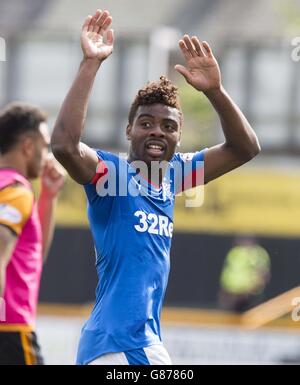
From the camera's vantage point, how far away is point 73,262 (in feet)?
61.7

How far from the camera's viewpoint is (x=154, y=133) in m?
6.02

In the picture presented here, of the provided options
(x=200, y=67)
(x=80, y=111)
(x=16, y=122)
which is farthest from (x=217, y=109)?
(x=16, y=122)

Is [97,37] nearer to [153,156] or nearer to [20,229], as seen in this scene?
[153,156]

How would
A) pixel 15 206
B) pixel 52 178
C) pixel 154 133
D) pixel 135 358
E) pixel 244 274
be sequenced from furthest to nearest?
1. pixel 244 274
2. pixel 52 178
3. pixel 15 206
4. pixel 154 133
5. pixel 135 358

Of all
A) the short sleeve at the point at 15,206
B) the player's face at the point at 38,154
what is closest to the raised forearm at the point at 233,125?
the short sleeve at the point at 15,206

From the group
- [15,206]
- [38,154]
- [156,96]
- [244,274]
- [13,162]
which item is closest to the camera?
[156,96]

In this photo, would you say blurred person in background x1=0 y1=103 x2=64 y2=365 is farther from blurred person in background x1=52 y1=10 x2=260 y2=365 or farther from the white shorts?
the white shorts

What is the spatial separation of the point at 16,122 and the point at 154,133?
6.06 feet

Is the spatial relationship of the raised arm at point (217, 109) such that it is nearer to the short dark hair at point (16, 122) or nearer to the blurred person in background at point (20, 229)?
the blurred person in background at point (20, 229)

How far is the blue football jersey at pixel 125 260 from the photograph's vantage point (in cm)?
588

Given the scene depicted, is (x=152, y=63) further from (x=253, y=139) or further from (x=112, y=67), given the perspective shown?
(x=253, y=139)

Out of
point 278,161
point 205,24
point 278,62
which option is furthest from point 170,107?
point 205,24

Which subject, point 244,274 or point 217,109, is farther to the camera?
point 244,274

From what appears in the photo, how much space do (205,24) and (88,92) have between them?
69.7ft
